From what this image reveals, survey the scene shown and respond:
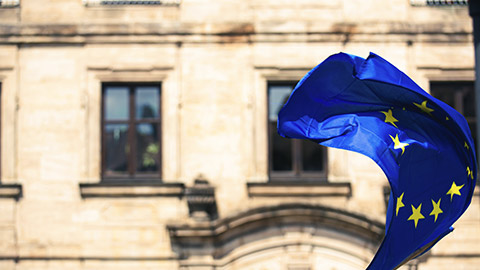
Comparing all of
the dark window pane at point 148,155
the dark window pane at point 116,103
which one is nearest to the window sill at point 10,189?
the dark window pane at point 116,103

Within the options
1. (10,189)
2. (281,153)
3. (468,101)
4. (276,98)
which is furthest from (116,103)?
(468,101)

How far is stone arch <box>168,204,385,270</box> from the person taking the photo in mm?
12117

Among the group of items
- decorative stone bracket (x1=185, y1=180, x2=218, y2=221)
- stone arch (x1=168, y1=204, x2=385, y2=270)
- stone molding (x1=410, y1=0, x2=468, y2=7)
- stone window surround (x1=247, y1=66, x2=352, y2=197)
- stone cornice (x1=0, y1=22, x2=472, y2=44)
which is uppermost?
stone molding (x1=410, y1=0, x2=468, y2=7)

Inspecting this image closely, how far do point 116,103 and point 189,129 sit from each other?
1413 mm

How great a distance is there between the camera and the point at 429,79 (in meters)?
12.8

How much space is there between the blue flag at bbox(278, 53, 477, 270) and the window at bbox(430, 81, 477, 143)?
16.9ft

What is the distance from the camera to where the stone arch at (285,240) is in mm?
12117

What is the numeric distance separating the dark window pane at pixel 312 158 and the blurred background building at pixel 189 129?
25 mm

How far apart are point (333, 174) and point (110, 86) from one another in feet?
13.7

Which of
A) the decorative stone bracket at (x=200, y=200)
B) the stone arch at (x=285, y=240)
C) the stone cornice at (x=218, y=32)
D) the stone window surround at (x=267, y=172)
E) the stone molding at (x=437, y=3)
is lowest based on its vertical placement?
the stone arch at (x=285, y=240)

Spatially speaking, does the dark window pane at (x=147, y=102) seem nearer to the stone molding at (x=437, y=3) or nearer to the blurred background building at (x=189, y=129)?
the blurred background building at (x=189, y=129)

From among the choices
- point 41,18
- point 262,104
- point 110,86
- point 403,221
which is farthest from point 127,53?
→ point 403,221

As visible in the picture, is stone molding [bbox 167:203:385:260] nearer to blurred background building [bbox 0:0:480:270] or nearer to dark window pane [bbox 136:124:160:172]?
blurred background building [bbox 0:0:480:270]

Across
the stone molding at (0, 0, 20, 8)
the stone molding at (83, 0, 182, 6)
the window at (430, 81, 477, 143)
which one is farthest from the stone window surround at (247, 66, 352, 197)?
the stone molding at (0, 0, 20, 8)
